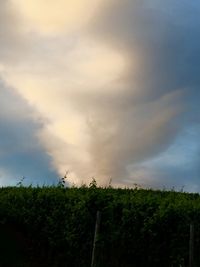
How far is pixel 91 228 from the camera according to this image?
2389 centimetres

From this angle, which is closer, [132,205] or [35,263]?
[132,205]

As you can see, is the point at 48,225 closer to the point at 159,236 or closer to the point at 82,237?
the point at 82,237

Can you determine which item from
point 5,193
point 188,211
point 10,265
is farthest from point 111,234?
point 5,193

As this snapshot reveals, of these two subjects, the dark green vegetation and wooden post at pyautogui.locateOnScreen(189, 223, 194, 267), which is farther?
the dark green vegetation

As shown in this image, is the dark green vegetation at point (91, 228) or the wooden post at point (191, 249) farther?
the dark green vegetation at point (91, 228)

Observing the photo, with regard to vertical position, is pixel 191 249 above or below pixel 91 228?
below

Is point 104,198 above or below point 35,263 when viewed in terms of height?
above

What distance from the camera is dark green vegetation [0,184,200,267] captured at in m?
22.2

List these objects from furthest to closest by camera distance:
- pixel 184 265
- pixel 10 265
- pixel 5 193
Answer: pixel 5 193
pixel 10 265
pixel 184 265

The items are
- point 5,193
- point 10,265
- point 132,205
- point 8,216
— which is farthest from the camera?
point 5,193

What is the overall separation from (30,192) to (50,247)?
10.6 feet

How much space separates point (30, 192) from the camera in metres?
27.7

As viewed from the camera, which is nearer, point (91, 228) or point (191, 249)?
point (191, 249)

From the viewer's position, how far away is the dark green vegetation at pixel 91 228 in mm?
22156
